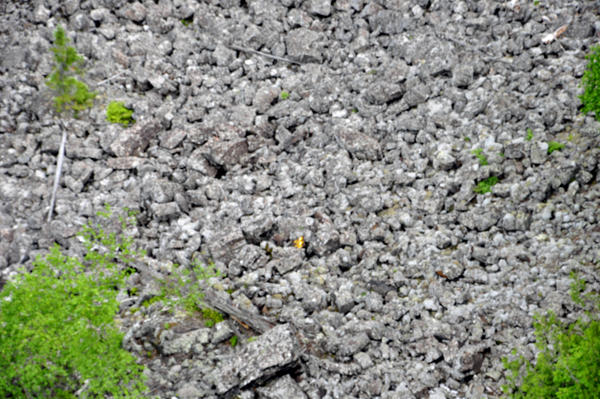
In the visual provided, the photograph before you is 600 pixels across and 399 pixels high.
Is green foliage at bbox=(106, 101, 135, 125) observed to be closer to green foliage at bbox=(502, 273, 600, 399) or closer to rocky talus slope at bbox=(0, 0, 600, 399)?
rocky talus slope at bbox=(0, 0, 600, 399)

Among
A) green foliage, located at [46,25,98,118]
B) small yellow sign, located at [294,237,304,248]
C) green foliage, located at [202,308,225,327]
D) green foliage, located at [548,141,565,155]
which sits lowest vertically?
green foliage, located at [202,308,225,327]

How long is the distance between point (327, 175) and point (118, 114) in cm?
519

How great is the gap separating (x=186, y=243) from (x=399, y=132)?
16.3 ft

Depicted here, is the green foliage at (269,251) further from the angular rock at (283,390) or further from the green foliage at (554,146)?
the green foliage at (554,146)

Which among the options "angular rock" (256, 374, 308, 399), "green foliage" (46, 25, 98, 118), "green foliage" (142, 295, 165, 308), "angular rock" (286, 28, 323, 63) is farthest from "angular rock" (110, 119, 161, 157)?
"angular rock" (256, 374, 308, 399)

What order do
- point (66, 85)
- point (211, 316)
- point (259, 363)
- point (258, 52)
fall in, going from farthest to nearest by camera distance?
point (258, 52)
point (66, 85)
point (211, 316)
point (259, 363)

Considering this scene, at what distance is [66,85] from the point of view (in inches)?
424

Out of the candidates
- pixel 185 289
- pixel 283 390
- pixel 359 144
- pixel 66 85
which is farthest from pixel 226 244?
pixel 66 85

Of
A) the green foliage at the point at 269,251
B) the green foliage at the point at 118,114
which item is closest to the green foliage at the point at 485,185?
the green foliage at the point at 269,251

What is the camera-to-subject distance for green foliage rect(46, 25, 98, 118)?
10.8 meters

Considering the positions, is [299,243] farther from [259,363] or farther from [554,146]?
[554,146]

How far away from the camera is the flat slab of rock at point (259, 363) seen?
6.32 metres

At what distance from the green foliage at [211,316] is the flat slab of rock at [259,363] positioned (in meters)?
0.94

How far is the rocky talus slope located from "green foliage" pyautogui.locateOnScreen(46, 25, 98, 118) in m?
0.33
